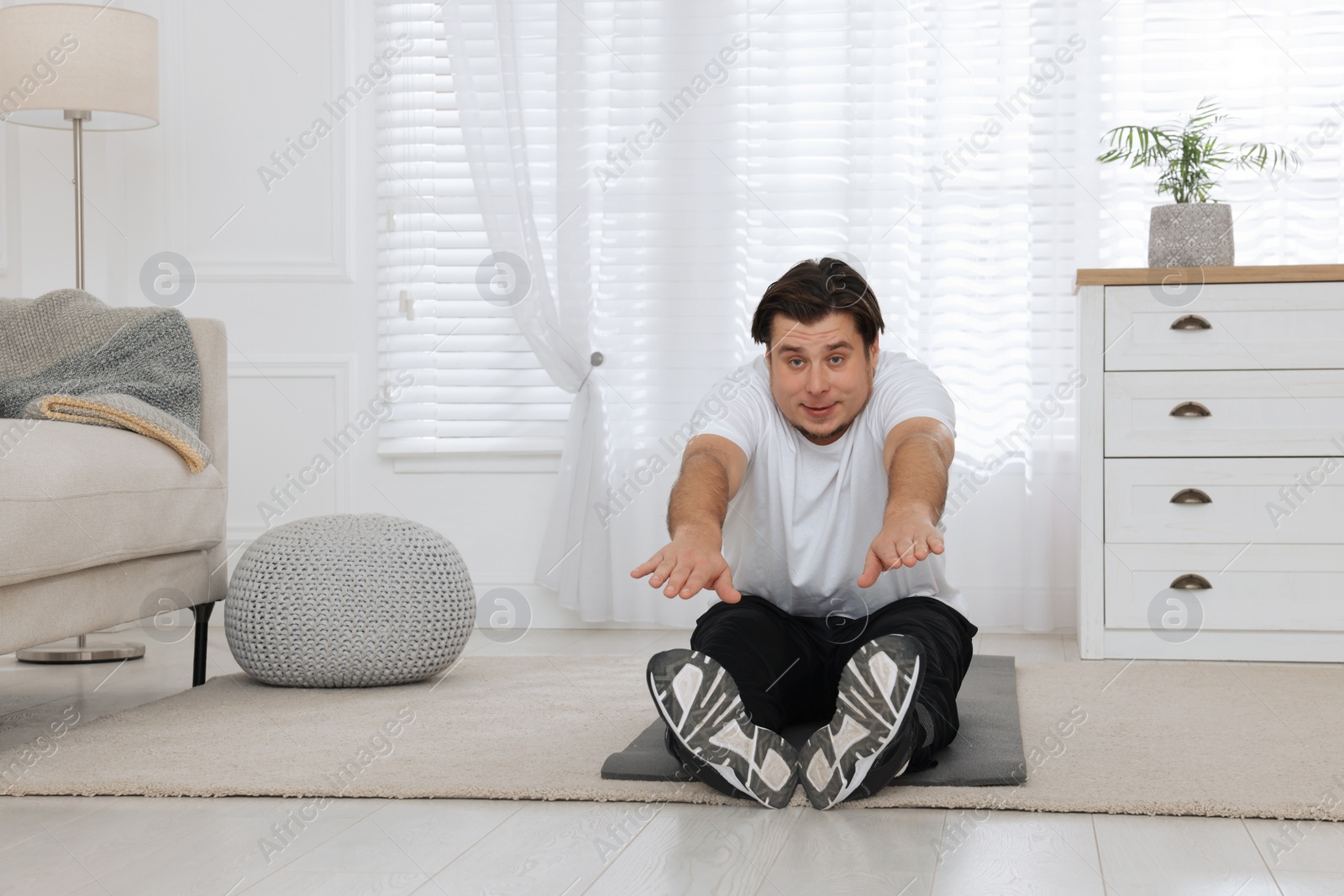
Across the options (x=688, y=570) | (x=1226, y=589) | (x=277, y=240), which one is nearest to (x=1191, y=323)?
(x=1226, y=589)

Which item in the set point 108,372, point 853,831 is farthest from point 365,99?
point 853,831

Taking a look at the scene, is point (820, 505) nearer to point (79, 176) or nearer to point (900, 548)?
point (900, 548)

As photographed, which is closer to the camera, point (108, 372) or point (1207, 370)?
point (108, 372)

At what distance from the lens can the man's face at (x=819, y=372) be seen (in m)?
1.74

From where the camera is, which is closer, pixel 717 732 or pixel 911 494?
pixel 717 732

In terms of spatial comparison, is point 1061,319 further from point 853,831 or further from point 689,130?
point 853,831

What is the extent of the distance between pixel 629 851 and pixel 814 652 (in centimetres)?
54

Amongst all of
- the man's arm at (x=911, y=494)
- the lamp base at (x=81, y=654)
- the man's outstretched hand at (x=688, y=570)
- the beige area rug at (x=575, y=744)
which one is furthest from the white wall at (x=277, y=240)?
the man's outstretched hand at (x=688, y=570)

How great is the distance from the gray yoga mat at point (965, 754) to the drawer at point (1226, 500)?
0.67 m

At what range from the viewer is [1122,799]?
1.46m

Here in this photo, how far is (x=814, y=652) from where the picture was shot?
5.85 ft

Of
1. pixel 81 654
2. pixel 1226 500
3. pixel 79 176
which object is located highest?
pixel 79 176

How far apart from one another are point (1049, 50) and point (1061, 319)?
65cm

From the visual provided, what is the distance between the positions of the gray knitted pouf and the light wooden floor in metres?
0.67
